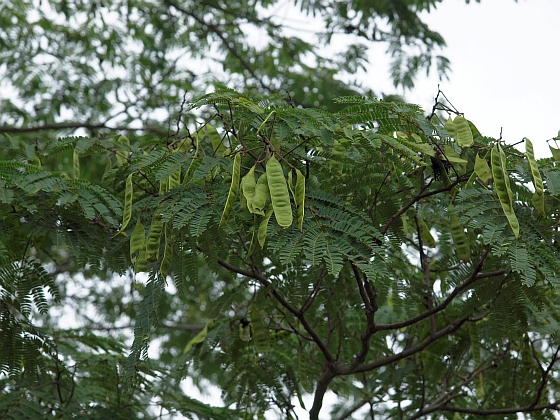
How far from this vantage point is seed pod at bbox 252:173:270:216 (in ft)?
8.20

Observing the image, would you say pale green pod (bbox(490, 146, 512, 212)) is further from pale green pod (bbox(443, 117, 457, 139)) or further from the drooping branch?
the drooping branch

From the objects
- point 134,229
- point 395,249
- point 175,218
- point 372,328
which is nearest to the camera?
point 175,218

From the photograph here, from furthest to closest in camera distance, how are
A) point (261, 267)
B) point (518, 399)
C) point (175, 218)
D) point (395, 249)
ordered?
point (518, 399), point (261, 267), point (395, 249), point (175, 218)

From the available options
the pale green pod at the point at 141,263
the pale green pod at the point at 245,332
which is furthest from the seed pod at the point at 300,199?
the pale green pod at the point at 245,332

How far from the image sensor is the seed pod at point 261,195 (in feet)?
8.20

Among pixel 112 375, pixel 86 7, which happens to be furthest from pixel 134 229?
pixel 86 7

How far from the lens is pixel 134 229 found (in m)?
2.98

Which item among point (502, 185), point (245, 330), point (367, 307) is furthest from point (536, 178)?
point (245, 330)

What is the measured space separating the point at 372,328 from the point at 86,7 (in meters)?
7.46

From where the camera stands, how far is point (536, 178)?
2799 millimetres

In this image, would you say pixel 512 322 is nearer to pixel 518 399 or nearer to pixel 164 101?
pixel 518 399

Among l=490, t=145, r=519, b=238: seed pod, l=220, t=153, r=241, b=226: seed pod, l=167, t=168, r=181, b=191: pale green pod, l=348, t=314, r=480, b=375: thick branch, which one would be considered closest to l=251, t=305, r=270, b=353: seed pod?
l=348, t=314, r=480, b=375: thick branch

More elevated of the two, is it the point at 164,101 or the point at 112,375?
the point at 164,101

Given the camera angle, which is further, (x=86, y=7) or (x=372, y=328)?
(x=86, y=7)
